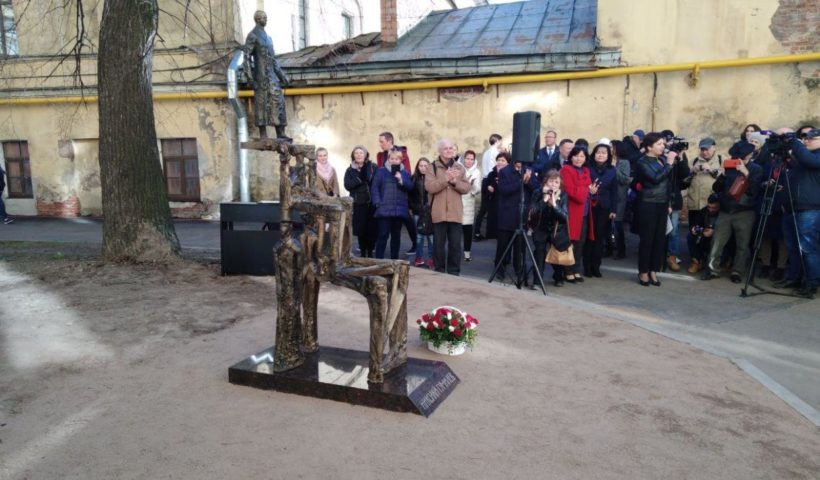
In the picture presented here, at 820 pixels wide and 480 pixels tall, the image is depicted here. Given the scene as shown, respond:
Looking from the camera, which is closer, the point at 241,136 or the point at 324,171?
the point at 324,171

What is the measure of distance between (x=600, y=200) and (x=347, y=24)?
538 inches

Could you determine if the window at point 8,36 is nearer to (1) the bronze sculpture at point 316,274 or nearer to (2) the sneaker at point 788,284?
(1) the bronze sculpture at point 316,274

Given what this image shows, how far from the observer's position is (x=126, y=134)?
25.9 feet

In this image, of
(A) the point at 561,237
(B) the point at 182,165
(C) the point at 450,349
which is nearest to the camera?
(C) the point at 450,349

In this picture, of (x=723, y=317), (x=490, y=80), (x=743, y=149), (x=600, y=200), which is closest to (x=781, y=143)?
(x=743, y=149)

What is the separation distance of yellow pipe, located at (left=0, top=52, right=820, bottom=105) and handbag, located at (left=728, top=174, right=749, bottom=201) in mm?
4295

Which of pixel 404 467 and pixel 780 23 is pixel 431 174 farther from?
pixel 780 23

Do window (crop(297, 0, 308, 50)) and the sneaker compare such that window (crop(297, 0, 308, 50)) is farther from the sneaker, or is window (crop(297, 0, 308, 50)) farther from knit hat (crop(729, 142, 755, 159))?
the sneaker

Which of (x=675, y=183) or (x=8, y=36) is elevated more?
(x=8, y=36)

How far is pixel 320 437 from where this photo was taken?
3494 mm

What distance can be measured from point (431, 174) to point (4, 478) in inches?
239

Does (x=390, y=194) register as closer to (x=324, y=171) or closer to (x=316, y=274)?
(x=324, y=171)

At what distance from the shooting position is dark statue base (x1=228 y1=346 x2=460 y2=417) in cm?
383

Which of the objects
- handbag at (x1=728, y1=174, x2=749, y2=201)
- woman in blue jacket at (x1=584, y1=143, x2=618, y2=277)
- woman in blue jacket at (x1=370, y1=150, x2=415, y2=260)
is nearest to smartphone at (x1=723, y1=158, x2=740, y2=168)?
handbag at (x1=728, y1=174, x2=749, y2=201)
